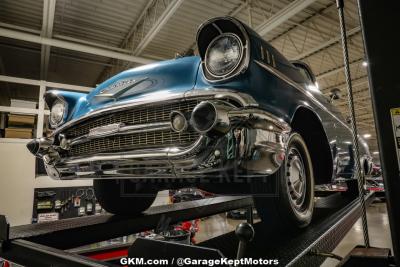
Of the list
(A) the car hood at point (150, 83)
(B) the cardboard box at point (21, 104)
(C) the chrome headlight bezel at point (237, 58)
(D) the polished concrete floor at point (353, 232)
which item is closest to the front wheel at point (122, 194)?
(A) the car hood at point (150, 83)

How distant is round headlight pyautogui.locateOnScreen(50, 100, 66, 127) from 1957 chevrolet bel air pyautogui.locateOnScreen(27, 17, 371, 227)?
154 mm

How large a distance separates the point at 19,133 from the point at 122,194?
358cm

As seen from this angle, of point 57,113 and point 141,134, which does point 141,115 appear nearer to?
point 141,134

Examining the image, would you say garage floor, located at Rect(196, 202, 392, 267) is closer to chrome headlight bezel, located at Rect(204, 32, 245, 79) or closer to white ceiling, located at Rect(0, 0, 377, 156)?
chrome headlight bezel, located at Rect(204, 32, 245, 79)

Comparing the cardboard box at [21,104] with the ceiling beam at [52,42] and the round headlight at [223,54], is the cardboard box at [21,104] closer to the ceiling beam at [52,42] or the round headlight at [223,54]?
the ceiling beam at [52,42]

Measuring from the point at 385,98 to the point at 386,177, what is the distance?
0.23 meters

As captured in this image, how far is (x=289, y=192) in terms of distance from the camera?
149 cm

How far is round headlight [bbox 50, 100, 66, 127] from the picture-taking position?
202 centimetres

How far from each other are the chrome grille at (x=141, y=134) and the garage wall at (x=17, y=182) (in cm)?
362

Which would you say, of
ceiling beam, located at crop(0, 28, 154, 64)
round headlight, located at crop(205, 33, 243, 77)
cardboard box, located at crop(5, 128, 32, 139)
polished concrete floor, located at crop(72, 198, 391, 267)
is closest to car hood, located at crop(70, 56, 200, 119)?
round headlight, located at crop(205, 33, 243, 77)

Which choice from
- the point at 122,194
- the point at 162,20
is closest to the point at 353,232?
the point at 162,20

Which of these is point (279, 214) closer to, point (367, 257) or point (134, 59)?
point (367, 257)

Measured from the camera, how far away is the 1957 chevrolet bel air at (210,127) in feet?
3.93

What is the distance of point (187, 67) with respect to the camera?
152cm
